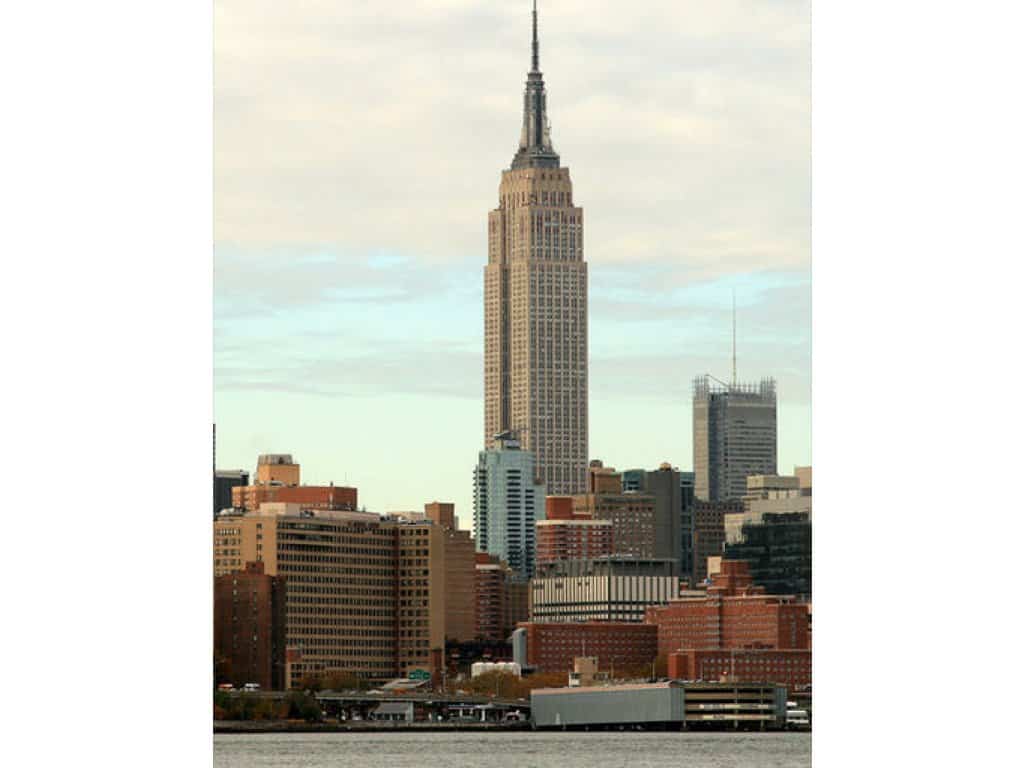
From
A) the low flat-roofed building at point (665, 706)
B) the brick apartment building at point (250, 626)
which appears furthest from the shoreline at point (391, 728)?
the brick apartment building at point (250, 626)

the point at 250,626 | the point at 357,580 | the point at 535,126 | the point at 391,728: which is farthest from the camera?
the point at 357,580

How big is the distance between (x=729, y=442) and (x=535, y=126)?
10.2m

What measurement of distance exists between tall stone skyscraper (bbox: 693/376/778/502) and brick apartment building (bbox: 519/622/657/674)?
413 centimetres

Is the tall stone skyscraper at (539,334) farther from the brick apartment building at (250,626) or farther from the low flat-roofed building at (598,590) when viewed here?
the brick apartment building at (250,626)

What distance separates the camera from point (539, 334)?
53.6 meters

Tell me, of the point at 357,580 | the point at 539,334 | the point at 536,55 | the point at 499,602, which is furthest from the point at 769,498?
the point at 536,55

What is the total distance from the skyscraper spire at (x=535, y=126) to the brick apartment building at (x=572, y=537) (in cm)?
945

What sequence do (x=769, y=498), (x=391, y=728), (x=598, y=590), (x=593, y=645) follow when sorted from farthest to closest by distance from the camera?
(x=598, y=590)
(x=769, y=498)
(x=593, y=645)
(x=391, y=728)

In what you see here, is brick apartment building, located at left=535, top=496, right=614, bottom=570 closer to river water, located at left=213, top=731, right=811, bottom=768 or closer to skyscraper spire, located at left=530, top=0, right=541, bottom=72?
river water, located at left=213, top=731, right=811, bottom=768

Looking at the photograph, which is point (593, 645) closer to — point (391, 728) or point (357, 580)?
point (357, 580)
